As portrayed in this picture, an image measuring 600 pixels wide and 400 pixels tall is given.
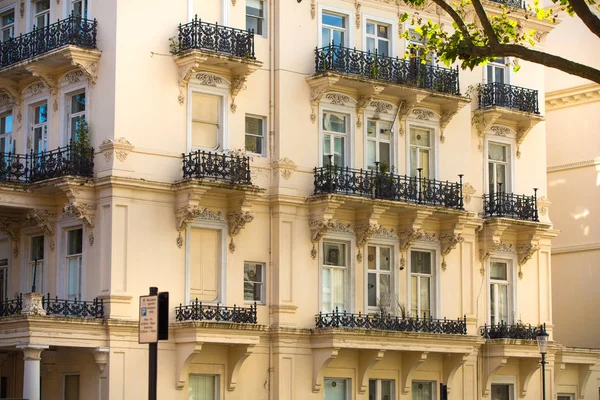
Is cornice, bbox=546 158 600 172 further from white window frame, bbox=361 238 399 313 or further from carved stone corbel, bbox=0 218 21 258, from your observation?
carved stone corbel, bbox=0 218 21 258

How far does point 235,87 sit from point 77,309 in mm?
7671

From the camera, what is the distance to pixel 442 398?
4084 cm

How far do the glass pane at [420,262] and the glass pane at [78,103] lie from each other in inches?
440

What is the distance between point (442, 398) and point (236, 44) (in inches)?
456

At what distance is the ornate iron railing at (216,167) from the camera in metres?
38.4

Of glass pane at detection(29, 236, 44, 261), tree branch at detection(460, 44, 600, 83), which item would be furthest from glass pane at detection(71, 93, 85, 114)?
tree branch at detection(460, 44, 600, 83)

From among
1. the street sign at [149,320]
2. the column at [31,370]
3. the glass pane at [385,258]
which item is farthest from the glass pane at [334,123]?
the street sign at [149,320]

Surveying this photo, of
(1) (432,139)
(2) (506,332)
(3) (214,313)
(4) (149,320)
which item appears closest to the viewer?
(4) (149,320)

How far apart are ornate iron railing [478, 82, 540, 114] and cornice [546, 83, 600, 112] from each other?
6.21m

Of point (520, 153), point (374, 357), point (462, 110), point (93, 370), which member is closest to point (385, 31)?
point (462, 110)

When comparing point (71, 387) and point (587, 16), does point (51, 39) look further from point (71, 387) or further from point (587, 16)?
point (587, 16)

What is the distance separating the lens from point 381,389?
42.5m

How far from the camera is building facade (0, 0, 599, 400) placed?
124 feet

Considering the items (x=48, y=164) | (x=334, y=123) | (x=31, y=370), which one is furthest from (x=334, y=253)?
(x=31, y=370)
